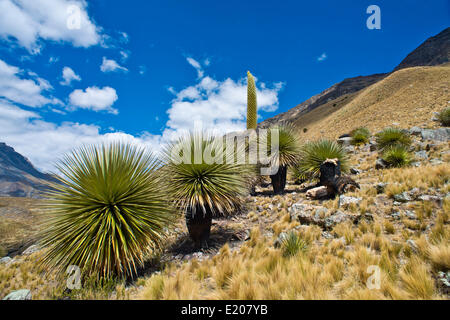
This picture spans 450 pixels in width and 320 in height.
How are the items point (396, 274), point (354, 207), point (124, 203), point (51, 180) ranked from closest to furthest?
point (396, 274), point (124, 203), point (51, 180), point (354, 207)

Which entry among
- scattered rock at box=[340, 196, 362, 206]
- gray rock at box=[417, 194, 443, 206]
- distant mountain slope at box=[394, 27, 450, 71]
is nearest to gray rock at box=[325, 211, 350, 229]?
scattered rock at box=[340, 196, 362, 206]

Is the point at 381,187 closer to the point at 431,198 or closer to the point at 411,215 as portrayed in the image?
the point at 431,198

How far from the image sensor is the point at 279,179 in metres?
10.1

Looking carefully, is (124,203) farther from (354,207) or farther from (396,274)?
(354,207)

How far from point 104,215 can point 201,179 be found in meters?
2.39

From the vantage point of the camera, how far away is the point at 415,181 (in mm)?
6441

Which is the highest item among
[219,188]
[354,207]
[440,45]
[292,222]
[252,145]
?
[440,45]

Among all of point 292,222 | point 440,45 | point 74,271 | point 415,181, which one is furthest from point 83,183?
point 440,45

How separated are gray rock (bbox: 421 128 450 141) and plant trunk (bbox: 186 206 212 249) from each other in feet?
44.4

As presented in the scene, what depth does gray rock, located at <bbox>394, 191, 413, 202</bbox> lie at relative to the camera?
571 centimetres

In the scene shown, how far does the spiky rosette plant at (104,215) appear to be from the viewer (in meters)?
3.97

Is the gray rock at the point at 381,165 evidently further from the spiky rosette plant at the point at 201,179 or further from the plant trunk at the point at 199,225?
the plant trunk at the point at 199,225

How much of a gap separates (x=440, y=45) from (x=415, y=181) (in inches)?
5399

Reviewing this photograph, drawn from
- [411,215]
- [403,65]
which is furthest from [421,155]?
[403,65]
